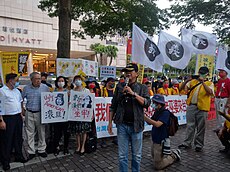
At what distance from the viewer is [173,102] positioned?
7.02 metres

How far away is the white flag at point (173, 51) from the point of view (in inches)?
233

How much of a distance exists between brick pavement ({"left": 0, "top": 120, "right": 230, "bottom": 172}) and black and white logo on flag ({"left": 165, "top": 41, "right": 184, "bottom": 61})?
8.52ft

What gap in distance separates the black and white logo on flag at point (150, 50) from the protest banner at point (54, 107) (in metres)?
2.24

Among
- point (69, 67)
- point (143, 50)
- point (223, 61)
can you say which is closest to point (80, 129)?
point (69, 67)

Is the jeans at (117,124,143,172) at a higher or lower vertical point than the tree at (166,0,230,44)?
lower

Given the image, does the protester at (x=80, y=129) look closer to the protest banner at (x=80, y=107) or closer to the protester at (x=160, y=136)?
the protest banner at (x=80, y=107)

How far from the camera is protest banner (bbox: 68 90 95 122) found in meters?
4.66

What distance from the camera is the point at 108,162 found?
424 centimetres

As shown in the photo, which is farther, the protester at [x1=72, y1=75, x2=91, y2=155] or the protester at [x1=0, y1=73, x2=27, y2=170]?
the protester at [x1=72, y1=75, x2=91, y2=155]

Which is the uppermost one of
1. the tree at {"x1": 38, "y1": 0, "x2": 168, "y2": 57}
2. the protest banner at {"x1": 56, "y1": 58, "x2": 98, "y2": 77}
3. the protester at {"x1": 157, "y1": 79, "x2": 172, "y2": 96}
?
the tree at {"x1": 38, "y1": 0, "x2": 168, "y2": 57}

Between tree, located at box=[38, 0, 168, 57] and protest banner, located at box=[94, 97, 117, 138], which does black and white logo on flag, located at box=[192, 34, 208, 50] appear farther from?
tree, located at box=[38, 0, 168, 57]

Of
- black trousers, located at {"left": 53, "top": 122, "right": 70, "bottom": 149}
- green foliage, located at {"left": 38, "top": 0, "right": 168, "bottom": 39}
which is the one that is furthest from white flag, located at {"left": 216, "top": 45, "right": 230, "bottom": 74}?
black trousers, located at {"left": 53, "top": 122, "right": 70, "bottom": 149}

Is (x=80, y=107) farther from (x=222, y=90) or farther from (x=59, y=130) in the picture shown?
(x=222, y=90)

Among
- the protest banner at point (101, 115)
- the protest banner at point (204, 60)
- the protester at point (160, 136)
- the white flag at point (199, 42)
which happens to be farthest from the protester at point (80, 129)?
the white flag at point (199, 42)
